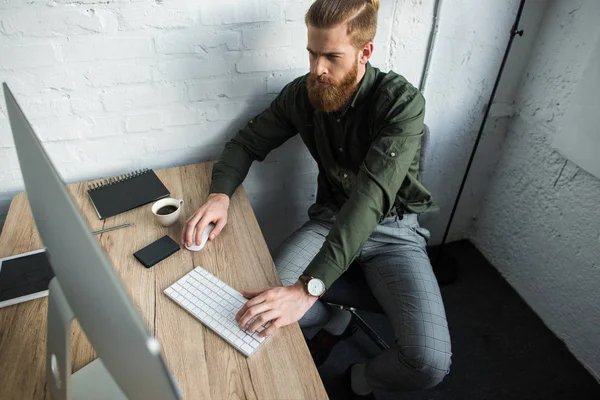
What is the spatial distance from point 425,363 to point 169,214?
0.83m

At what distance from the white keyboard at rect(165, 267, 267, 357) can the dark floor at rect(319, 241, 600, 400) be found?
0.82 meters

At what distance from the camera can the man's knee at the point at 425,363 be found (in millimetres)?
1162

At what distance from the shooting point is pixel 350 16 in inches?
45.7

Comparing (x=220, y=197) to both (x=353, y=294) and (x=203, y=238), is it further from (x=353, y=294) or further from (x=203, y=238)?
(x=353, y=294)

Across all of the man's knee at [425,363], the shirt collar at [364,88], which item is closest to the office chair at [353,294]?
the man's knee at [425,363]

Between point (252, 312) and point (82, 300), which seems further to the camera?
point (252, 312)

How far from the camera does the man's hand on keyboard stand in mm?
A: 923

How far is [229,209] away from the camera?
51.9 inches

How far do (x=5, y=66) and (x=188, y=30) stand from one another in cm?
53

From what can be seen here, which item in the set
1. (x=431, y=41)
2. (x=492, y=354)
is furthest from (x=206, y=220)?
(x=492, y=354)

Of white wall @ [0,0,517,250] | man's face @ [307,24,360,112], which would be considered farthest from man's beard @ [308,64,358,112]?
white wall @ [0,0,517,250]

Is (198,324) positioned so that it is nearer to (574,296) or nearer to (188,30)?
(188,30)

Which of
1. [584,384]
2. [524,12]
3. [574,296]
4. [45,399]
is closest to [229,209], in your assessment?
[45,399]

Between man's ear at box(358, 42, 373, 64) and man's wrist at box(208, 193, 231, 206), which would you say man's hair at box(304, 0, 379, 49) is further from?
man's wrist at box(208, 193, 231, 206)
